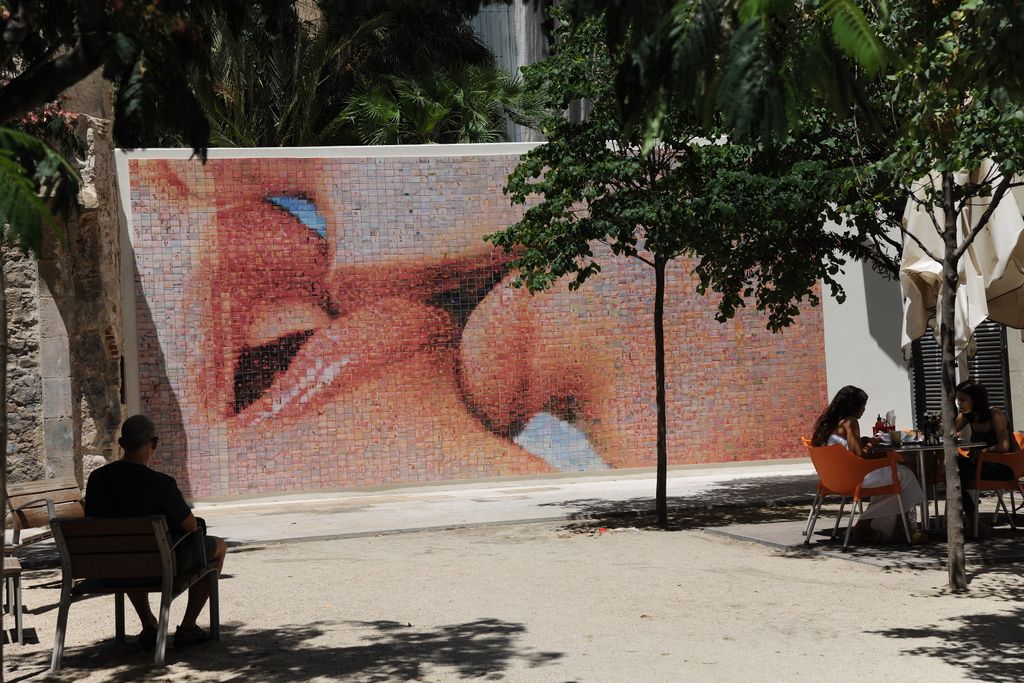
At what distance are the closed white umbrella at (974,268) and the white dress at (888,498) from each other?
3.74ft

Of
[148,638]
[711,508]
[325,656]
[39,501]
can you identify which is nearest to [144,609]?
[148,638]

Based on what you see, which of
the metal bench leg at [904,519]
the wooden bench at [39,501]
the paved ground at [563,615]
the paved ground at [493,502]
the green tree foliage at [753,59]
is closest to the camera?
the green tree foliage at [753,59]

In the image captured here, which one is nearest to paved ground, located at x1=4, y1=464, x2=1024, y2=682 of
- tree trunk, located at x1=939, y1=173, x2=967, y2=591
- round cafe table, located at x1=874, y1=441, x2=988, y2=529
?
tree trunk, located at x1=939, y1=173, x2=967, y2=591

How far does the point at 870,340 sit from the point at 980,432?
26.9ft

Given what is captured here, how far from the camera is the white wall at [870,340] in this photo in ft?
57.9

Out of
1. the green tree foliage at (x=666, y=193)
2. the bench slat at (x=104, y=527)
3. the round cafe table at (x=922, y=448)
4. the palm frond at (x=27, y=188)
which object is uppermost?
the green tree foliage at (x=666, y=193)

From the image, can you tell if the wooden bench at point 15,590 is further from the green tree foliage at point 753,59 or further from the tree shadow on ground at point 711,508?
A: the tree shadow on ground at point 711,508

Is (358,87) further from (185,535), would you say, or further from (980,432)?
(185,535)

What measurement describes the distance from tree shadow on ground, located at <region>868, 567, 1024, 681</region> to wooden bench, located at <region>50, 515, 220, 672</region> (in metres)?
3.70

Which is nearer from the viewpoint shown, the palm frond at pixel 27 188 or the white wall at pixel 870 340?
the palm frond at pixel 27 188

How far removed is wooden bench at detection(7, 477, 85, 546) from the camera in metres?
9.49

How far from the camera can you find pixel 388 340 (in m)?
16.2

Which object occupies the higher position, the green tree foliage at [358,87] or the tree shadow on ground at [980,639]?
the green tree foliage at [358,87]

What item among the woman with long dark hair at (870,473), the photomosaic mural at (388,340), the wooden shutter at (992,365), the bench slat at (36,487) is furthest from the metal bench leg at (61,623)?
the wooden shutter at (992,365)
